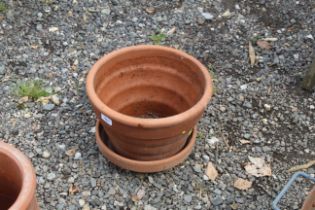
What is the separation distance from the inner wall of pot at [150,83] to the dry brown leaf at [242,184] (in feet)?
1.44

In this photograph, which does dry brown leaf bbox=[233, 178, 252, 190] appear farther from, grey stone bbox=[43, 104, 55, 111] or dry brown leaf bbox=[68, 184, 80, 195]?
grey stone bbox=[43, 104, 55, 111]

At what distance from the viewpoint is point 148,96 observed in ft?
8.61

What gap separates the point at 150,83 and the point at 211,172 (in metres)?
0.55

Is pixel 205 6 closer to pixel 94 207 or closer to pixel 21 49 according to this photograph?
pixel 21 49

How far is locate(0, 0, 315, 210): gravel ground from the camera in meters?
2.36

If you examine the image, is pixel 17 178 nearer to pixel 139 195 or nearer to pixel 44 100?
pixel 139 195

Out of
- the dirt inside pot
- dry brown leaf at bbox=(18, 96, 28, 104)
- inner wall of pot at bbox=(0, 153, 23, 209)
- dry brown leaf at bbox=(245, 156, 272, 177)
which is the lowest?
dry brown leaf at bbox=(18, 96, 28, 104)

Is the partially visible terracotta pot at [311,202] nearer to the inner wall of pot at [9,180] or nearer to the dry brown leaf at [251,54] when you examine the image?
the inner wall of pot at [9,180]

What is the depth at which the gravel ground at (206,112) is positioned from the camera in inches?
92.9

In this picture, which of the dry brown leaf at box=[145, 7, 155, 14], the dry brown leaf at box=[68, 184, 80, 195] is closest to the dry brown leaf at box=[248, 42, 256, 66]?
the dry brown leaf at box=[145, 7, 155, 14]

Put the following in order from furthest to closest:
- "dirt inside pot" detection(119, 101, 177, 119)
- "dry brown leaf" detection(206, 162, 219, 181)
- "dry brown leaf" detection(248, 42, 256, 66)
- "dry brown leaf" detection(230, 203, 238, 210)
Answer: "dry brown leaf" detection(248, 42, 256, 66) < "dirt inside pot" detection(119, 101, 177, 119) < "dry brown leaf" detection(206, 162, 219, 181) < "dry brown leaf" detection(230, 203, 238, 210)

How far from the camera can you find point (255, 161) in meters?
2.52

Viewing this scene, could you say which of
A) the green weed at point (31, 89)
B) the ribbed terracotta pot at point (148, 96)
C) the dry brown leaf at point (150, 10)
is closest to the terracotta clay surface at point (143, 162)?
the ribbed terracotta pot at point (148, 96)

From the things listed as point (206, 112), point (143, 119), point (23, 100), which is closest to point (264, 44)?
point (206, 112)
